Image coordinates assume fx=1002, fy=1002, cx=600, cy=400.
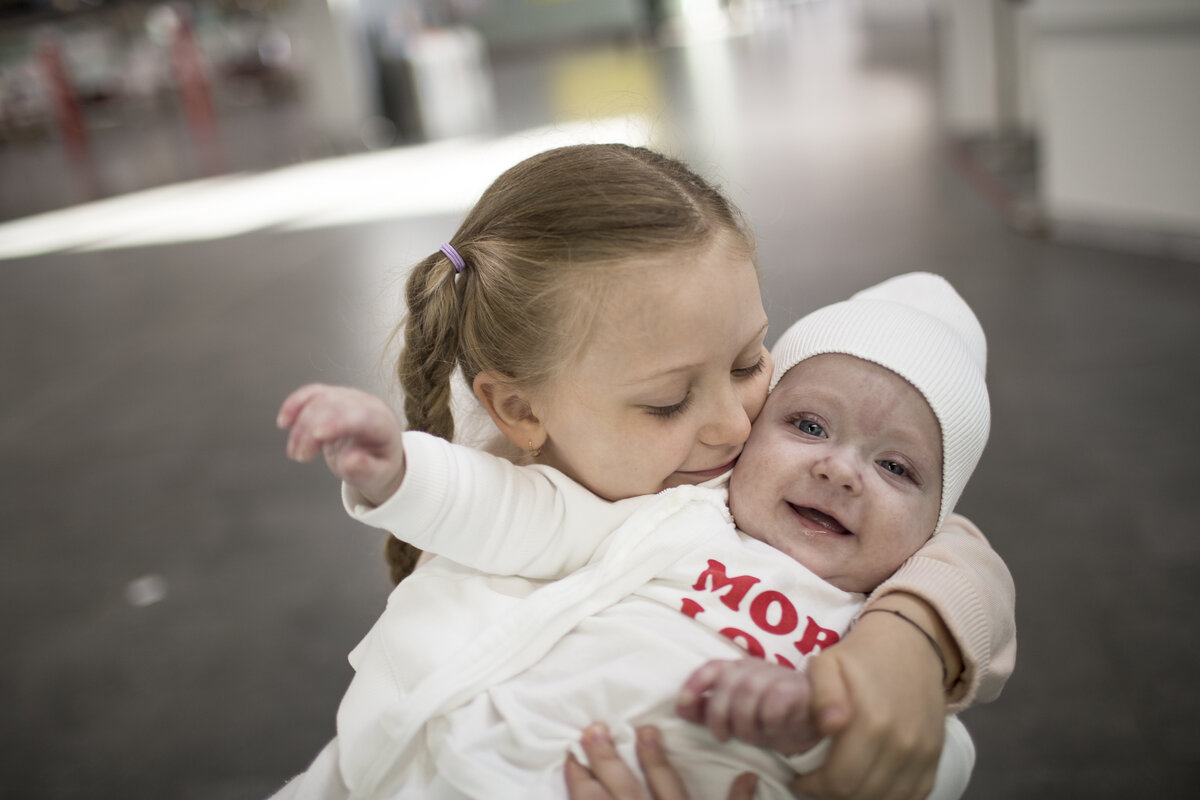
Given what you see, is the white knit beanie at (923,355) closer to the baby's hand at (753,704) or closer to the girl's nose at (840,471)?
the girl's nose at (840,471)

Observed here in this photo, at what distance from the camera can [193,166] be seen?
9.09 m

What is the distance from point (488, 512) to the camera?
0.89 metres

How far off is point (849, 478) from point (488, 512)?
12.7 inches

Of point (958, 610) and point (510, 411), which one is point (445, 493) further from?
point (958, 610)

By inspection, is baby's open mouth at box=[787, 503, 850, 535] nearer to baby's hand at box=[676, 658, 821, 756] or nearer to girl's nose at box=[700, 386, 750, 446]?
girl's nose at box=[700, 386, 750, 446]

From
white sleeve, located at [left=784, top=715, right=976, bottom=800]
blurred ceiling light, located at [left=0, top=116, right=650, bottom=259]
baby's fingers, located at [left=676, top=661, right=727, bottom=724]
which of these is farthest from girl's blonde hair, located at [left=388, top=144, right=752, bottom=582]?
blurred ceiling light, located at [left=0, top=116, right=650, bottom=259]

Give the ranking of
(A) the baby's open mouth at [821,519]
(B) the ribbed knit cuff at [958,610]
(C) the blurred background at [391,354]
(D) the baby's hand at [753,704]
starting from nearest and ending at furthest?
1. (D) the baby's hand at [753,704]
2. (B) the ribbed knit cuff at [958,610]
3. (A) the baby's open mouth at [821,519]
4. (C) the blurred background at [391,354]

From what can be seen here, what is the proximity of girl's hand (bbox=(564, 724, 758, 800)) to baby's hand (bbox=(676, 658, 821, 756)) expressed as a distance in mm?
96

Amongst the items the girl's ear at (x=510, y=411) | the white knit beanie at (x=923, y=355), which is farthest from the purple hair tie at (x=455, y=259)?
the white knit beanie at (x=923, y=355)

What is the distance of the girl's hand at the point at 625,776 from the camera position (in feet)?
2.57

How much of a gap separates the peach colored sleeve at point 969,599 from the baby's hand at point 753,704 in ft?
0.58

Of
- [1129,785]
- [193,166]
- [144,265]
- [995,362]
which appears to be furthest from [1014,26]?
[193,166]

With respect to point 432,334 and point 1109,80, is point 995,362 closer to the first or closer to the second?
point 1109,80

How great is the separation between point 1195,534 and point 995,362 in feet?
3.11
